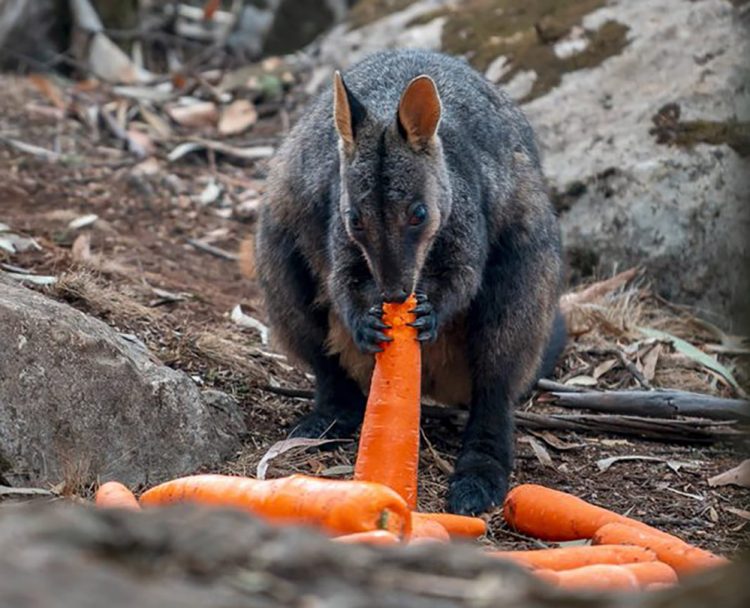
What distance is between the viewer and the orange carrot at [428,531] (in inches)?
152

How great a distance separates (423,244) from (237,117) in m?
6.50

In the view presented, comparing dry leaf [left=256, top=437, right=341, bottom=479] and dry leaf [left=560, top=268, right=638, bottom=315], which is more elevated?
dry leaf [left=560, top=268, right=638, bottom=315]

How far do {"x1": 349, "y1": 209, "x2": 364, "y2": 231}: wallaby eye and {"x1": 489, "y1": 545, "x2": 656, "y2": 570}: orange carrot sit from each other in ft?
5.04

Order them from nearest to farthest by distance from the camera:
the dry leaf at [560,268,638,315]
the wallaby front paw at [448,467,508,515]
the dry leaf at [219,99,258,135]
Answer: the wallaby front paw at [448,467,508,515]
the dry leaf at [560,268,638,315]
the dry leaf at [219,99,258,135]

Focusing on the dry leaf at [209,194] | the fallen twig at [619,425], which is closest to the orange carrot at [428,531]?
the fallen twig at [619,425]

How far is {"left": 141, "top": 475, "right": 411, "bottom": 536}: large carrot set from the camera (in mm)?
3500

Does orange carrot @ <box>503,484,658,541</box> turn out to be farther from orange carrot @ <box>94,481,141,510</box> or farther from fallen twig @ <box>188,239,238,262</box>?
fallen twig @ <box>188,239,238,262</box>

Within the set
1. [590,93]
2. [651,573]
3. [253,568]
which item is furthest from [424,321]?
[590,93]

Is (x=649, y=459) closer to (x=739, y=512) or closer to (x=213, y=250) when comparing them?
(x=739, y=512)

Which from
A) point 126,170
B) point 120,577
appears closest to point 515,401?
point 120,577

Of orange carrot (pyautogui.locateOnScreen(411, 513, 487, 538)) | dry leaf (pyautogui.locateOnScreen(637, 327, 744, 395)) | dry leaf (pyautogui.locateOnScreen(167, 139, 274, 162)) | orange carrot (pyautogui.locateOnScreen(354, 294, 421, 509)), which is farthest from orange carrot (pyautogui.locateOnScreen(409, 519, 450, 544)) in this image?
dry leaf (pyautogui.locateOnScreen(167, 139, 274, 162))

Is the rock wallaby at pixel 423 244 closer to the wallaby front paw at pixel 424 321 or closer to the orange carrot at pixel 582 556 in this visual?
the wallaby front paw at pixel 424 321

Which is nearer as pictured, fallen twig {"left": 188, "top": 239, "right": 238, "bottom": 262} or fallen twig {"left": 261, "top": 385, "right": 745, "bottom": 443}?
fallen twig {"left": 261, "top": 385, "right": 745, "bottom": 443}

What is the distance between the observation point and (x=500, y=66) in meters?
9.34
